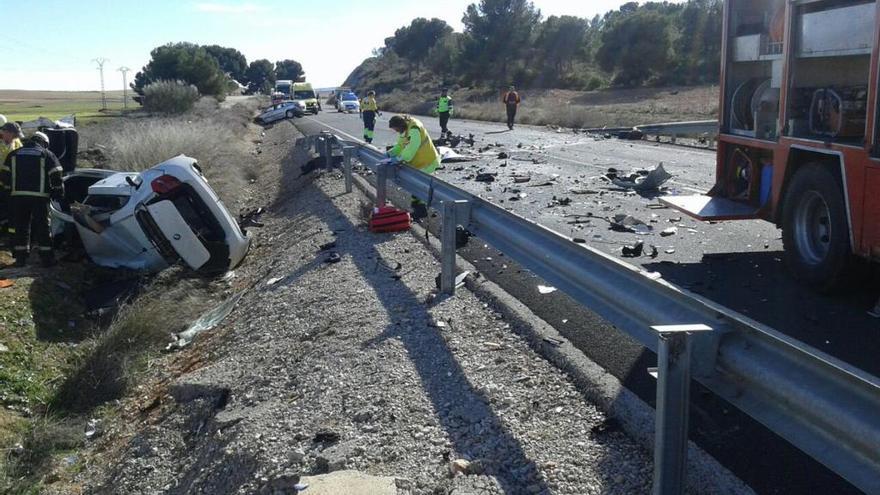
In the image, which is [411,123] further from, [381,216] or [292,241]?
[292,241]

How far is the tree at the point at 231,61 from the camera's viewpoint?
132 m

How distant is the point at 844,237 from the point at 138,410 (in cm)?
599

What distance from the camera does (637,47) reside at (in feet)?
213

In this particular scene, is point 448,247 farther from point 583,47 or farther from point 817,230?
point 583,47

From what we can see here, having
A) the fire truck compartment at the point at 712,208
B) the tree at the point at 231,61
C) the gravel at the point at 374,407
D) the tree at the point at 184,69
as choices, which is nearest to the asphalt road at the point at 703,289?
the fire truck compartment at the point at 712,208

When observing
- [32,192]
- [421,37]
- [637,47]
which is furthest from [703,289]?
[421,37]

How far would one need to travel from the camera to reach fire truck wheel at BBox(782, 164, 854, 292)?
21.9ft

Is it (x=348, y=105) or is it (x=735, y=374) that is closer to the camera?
(x=735, y=374)

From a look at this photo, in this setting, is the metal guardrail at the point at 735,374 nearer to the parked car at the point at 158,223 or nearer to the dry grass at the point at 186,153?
the parked car at the point at 158,223

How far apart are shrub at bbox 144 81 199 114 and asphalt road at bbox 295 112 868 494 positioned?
38.6m

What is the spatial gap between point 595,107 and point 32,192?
43.1 metres

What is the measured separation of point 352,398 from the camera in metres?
4.71

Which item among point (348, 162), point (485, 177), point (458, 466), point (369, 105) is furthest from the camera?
point (369, 105)

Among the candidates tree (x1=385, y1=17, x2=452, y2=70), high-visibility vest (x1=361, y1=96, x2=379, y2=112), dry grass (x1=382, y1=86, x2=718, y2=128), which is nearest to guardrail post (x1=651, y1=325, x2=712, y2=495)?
high-visibility vest (x1=361, y1=96, x2=379, y2=112)
